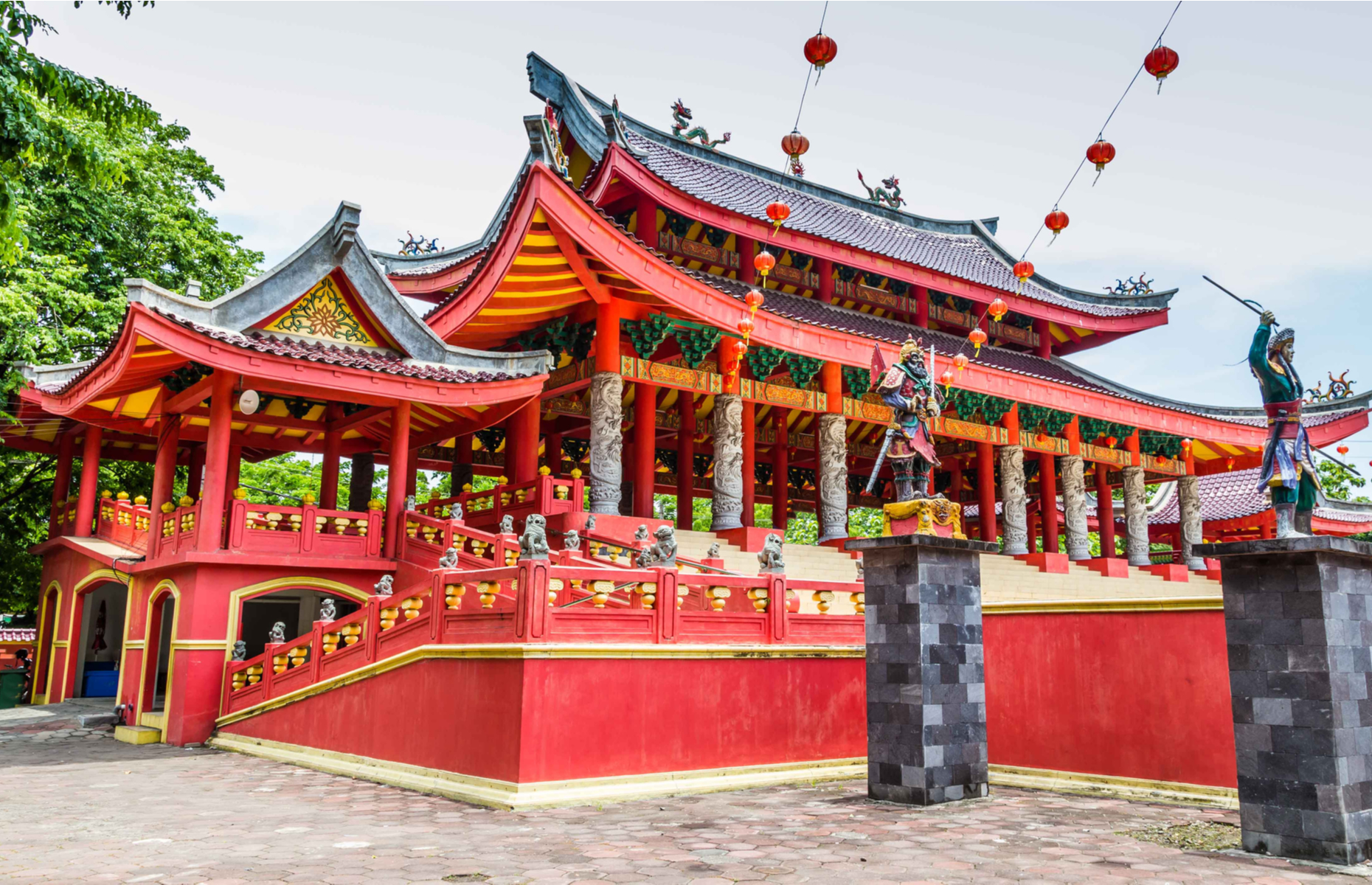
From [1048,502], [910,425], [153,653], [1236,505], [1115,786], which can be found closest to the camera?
[1115,786]

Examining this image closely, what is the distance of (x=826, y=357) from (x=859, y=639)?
793 cm

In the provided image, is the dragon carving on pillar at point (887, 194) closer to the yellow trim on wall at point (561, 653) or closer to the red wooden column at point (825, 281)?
the red wooden column at point (825, 281)

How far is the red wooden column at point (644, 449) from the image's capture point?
1656 cm

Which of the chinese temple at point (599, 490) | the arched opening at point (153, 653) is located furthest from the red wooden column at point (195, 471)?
the arched opening at point (153, 653)

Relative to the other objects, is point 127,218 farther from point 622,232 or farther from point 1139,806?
point 1139,806

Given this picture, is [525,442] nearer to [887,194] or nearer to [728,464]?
[728,464]

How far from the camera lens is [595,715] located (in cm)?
930

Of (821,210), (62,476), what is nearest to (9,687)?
(62,476)

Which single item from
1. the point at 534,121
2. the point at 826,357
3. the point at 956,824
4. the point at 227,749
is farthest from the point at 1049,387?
the point at 227,749

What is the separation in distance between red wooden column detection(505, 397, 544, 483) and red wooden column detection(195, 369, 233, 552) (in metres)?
4.46

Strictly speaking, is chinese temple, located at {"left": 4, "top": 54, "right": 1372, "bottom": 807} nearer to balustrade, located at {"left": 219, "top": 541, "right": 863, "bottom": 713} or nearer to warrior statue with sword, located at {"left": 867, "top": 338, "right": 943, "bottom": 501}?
balustrade, located at {"left": 219, "top": 541, "right": 863, "bottom": 713}

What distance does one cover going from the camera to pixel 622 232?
14.9 m

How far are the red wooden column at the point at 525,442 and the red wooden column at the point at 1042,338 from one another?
594 inches

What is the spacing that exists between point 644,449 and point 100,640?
12.0 metres
